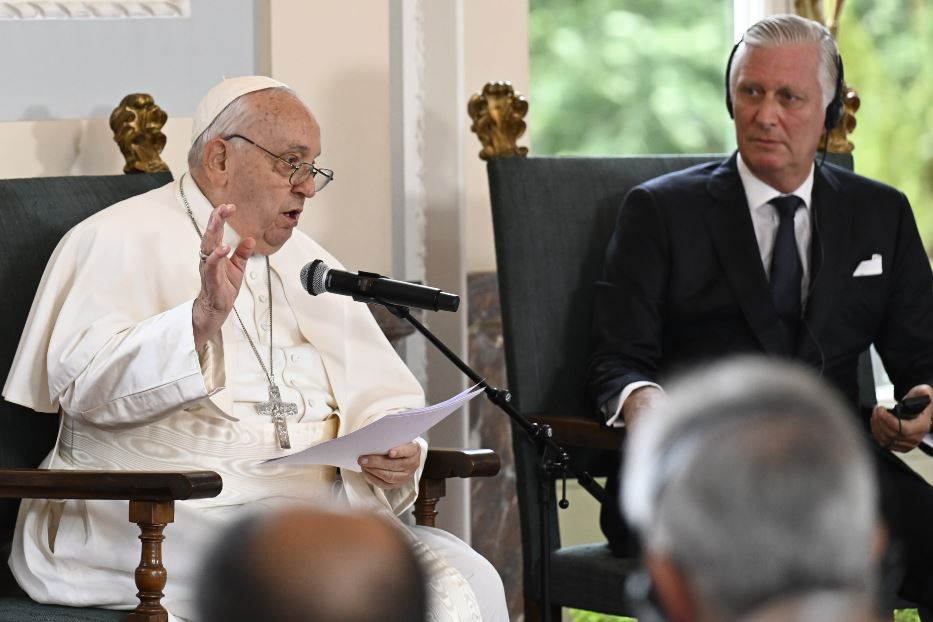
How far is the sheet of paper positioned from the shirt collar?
4.20 ft

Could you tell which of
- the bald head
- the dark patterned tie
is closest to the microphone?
the dark patterned tie

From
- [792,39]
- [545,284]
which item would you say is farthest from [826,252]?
[545,284]

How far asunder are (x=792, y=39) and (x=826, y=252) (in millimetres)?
573

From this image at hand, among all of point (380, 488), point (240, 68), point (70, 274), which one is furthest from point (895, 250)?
point (70, 274)

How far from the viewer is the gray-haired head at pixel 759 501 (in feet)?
2.63

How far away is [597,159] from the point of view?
13.6 ft

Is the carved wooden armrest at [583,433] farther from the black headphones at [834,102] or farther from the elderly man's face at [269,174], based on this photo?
the black headphones at [834,102]

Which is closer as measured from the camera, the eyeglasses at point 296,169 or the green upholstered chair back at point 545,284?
the eyeglasses at point 296,169

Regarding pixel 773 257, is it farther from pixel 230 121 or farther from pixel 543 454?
pixel 230 121

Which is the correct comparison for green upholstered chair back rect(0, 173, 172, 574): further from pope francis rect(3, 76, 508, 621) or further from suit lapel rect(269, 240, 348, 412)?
suit lapel rect(269, 240, 348, 412)

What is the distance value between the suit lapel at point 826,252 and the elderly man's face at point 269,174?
1.34m

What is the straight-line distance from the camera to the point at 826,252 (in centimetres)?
394

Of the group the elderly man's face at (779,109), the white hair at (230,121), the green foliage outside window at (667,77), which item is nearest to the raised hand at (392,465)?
the white hair at (230,121)

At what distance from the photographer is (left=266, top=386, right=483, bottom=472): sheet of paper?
9.71 feet
